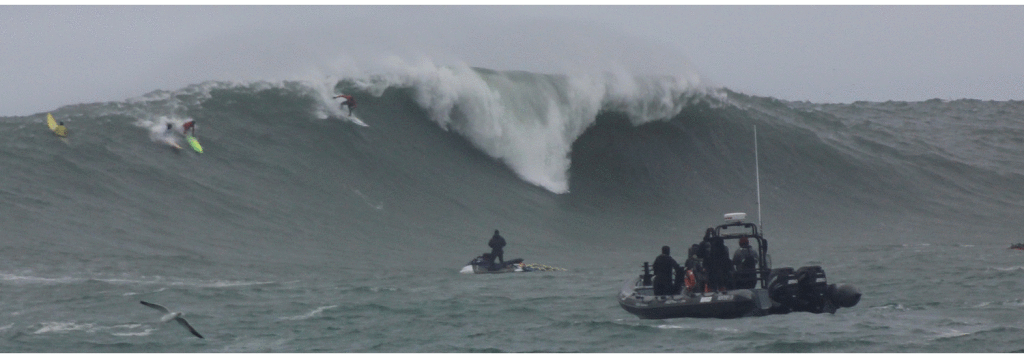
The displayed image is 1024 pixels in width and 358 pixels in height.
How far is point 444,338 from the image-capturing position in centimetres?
1515

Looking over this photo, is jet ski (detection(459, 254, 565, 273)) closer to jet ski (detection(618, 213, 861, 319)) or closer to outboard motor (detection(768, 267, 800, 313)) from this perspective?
jet ski (detection(618, 213, 861, 319))

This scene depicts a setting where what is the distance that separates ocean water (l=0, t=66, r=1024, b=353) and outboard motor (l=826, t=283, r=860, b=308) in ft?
0.92

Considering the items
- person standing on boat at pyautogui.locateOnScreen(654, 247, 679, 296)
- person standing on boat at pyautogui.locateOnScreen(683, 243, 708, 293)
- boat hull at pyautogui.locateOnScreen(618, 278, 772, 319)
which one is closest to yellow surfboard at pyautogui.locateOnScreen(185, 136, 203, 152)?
person standing on boat at pyautogui.locateOnScreen(654, 247, 679, 296)

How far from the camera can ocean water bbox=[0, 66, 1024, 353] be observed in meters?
15.7

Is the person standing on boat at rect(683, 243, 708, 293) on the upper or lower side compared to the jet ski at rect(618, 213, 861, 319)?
upper

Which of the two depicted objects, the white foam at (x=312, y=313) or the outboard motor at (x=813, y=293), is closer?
the white foam at (x=312, y=313)

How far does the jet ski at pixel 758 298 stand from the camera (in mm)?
16500

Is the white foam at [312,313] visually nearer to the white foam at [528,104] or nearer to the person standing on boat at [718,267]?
the person standing on boat at [718,267]

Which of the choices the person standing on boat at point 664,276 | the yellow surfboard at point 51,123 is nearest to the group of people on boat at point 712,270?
the person standing on boat at point 664,276

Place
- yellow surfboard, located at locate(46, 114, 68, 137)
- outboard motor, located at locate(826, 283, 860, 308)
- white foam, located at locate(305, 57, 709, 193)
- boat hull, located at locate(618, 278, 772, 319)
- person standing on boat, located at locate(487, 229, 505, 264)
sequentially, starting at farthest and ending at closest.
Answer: white foam, located at locate(305, 57, 709, 193) < yellow surfboard, located at locate(46, 114, 68, 137) < person standing on boat, located at locate(487, 229, 505, 264) < outboard motor, located at locate(826, 283, 860, 308) < boat hull, located at locate(618, 278, 772, 319)

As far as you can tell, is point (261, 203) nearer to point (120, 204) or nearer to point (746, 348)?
point (120, 204)

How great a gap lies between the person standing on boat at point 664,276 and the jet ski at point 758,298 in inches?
4.9

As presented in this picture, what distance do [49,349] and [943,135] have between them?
43579 mm

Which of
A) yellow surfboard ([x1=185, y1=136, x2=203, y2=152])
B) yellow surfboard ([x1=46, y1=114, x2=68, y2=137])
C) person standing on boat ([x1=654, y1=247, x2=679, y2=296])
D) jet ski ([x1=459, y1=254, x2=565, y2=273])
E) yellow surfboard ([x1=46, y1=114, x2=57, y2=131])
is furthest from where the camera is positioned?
yellow surfboard ([x1=185, y1=136, x2=203, y2=152])
